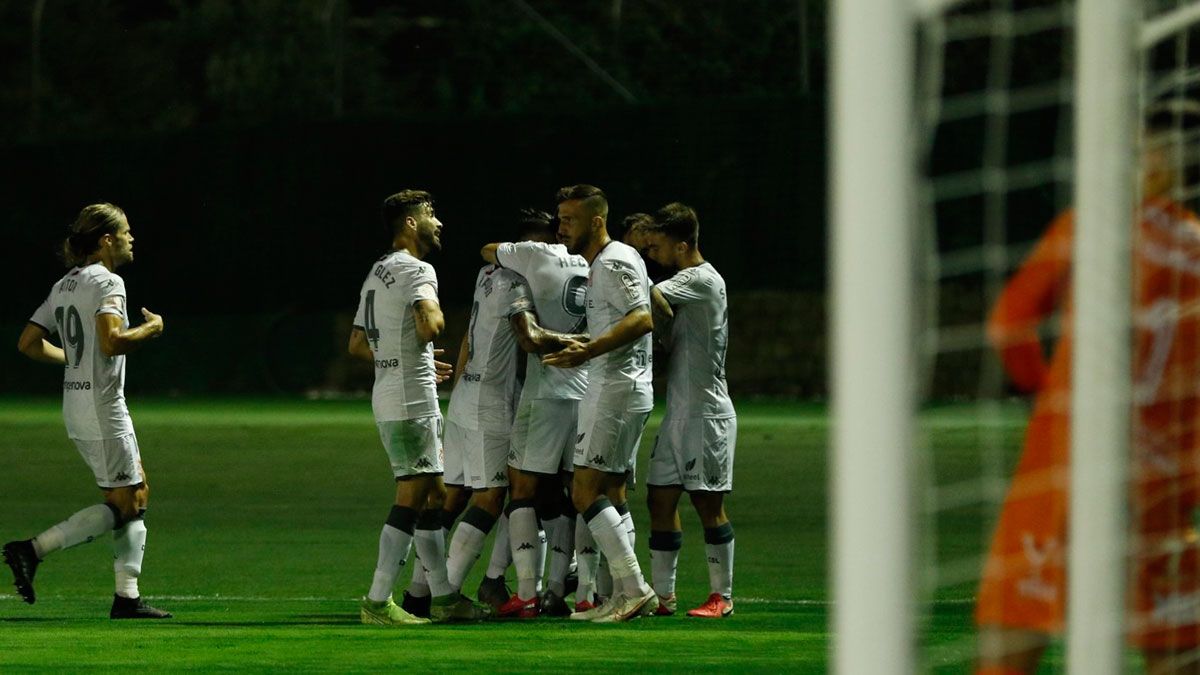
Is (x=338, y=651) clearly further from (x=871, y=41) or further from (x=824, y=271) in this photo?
(x=824, y=271)

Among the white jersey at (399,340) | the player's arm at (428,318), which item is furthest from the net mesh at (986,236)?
the white jersey at (399,340)

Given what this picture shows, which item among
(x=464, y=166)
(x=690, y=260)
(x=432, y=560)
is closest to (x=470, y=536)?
(x=432, y=560)

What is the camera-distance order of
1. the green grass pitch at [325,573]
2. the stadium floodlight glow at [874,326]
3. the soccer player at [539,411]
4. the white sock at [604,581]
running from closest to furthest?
the stadium floodlight glow at [874,326], the green grass pitch at [325,573], the soccer player at [539,411], the white sock at [604,581]

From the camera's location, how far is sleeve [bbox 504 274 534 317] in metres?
8.75

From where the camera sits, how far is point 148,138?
1087 inches

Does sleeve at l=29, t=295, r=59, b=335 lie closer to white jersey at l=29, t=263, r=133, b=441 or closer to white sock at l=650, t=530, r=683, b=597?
white jersey at l=29, t=263, r=133, b=441

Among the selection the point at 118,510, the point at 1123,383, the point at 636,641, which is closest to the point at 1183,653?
the point at 1123,383

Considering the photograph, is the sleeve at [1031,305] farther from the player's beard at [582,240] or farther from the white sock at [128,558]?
the white sock at [128,558]

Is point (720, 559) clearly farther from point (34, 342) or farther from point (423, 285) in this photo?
point (34, 342)

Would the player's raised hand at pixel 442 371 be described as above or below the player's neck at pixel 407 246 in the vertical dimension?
A: below

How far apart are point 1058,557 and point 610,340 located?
169 inches

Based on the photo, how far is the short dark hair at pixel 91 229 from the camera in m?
8.43

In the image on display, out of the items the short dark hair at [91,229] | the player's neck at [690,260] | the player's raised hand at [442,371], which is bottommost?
the player's raised hand at [442,371]

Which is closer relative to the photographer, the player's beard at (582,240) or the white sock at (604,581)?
the player's beard at (582,240)
